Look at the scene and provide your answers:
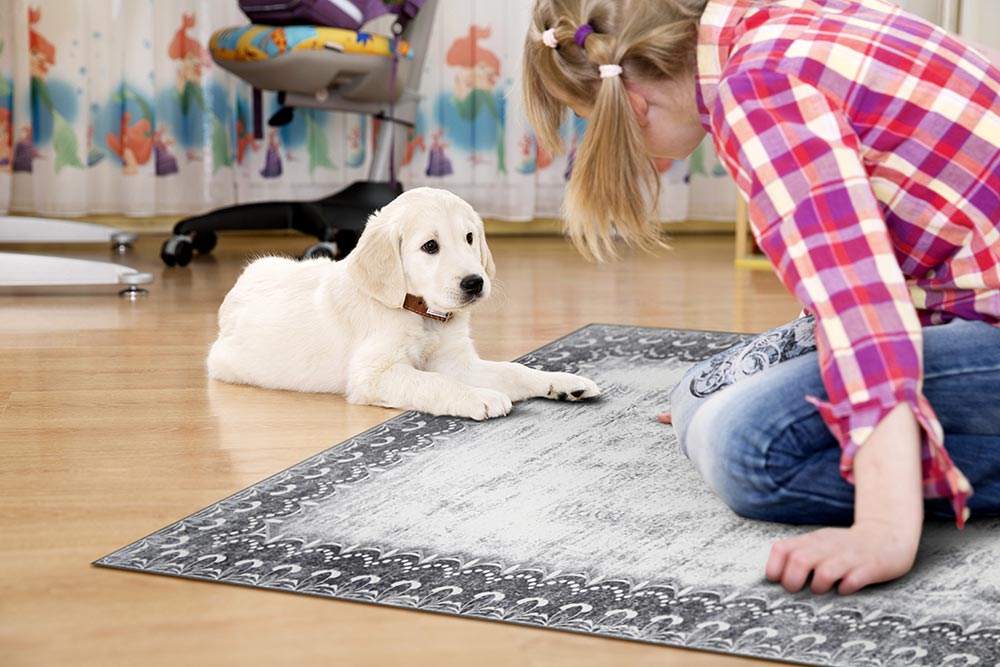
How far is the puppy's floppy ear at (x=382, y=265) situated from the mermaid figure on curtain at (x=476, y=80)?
218 cm

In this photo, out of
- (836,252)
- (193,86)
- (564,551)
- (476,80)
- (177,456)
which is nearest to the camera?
(836,252)

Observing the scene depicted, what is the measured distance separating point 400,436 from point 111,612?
60 centimetres

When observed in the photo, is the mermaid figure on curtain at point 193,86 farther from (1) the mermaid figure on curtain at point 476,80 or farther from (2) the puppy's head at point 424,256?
(2) the puppy's head at point 424,256

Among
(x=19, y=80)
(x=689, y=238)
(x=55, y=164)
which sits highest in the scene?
(x=19, y=80)

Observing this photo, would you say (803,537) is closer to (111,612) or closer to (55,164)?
(111,612)

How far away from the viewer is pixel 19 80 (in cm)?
351

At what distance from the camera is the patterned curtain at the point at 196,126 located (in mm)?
3535

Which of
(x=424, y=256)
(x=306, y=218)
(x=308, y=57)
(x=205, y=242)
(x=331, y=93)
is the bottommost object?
(x=205, y=242)

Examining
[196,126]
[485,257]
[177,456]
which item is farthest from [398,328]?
[196,126]

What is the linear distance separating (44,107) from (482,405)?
250 cm

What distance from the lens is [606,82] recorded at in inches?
44.0

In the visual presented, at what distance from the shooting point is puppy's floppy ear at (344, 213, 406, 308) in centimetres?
170

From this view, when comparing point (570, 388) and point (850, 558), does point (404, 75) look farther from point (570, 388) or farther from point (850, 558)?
point (850, 558)

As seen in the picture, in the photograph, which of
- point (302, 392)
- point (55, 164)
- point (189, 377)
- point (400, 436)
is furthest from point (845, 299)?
point (55, 164)
